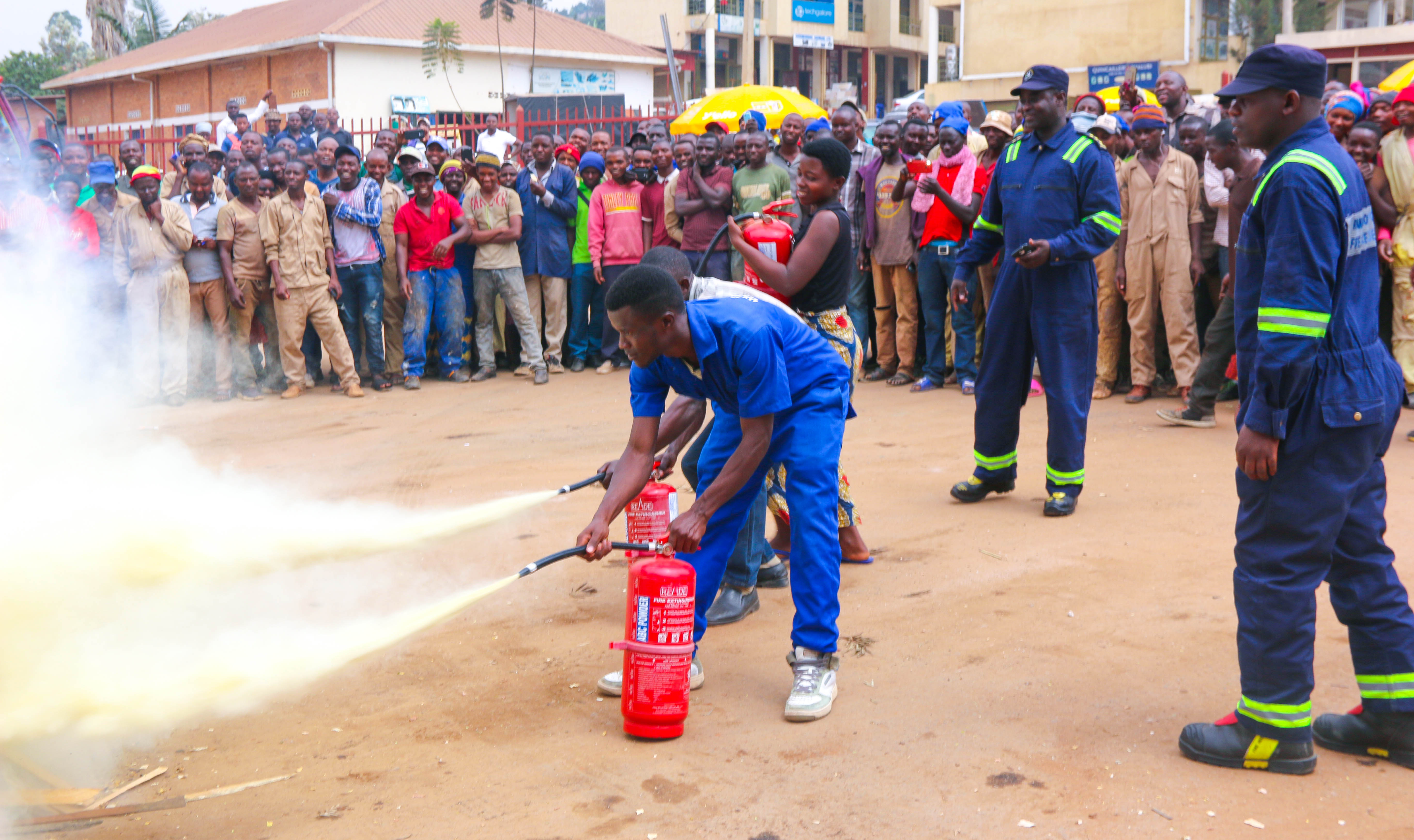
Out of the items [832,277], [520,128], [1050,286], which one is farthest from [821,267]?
[520,128]

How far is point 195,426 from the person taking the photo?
984 centimetres

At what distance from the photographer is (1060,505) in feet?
21.9

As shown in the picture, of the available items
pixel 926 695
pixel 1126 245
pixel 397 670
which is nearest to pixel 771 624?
pixel 926 695

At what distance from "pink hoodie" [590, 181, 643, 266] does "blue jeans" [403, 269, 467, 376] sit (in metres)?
1.49

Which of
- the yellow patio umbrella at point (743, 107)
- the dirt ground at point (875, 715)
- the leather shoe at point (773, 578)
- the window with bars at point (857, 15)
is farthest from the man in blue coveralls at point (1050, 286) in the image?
the window with bars at point (857, 15)

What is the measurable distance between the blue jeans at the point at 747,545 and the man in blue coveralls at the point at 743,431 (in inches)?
25.9

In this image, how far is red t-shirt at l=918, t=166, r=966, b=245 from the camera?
10.2m

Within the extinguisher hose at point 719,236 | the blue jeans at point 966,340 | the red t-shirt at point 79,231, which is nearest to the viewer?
the extinguisher hose at point 719,236

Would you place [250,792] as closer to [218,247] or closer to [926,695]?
[926,695]

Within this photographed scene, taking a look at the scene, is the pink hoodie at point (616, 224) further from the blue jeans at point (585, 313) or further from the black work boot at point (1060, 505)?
the black work boot at point (1060, 505)

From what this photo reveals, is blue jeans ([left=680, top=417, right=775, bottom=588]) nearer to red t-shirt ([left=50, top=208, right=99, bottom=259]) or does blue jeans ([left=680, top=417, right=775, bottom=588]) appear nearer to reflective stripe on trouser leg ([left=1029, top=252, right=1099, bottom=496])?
reflective stripe on trouser leg ([left=1029, top=252, right=1099, bottom=496])

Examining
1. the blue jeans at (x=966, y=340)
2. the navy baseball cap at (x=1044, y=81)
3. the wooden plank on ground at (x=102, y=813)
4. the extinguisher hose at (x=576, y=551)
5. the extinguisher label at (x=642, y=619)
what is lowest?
the wooden plank on ground at (x=102, y=813)

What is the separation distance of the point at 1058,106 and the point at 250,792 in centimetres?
544

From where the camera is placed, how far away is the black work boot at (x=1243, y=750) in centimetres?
362
